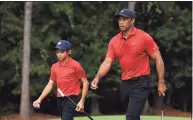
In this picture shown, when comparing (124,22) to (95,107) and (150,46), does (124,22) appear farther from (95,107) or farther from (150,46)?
(95,107)

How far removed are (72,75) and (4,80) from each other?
16.6 metres

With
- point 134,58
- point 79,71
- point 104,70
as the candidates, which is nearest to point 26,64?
point 79,71

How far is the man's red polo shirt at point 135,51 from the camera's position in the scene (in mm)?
6961

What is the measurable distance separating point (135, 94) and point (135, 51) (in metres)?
0.54

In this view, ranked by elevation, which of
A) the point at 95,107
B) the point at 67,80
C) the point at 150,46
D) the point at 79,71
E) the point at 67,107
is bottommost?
the point at 95,107

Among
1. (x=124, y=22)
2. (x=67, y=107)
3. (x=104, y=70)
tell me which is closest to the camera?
(x=124, y=22)

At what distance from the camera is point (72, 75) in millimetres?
7734

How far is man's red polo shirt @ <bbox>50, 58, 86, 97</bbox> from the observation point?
25.3 ft

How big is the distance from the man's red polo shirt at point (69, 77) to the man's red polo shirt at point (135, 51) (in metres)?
0.93

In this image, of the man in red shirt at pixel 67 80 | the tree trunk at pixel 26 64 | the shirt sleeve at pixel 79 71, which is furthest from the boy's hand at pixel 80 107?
the tree trunk at pixel 26 64

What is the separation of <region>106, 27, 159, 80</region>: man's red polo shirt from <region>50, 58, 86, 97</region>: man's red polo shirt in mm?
926

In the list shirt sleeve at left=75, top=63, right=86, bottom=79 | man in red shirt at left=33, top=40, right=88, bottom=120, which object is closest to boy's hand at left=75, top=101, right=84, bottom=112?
man in red shirt at left=33, top=40, right=88, bottom=120

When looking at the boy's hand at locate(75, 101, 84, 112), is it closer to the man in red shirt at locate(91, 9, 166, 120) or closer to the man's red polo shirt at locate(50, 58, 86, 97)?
the man's red polo shirt at locate(50, 58, 86, 97)

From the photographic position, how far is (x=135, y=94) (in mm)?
6961
